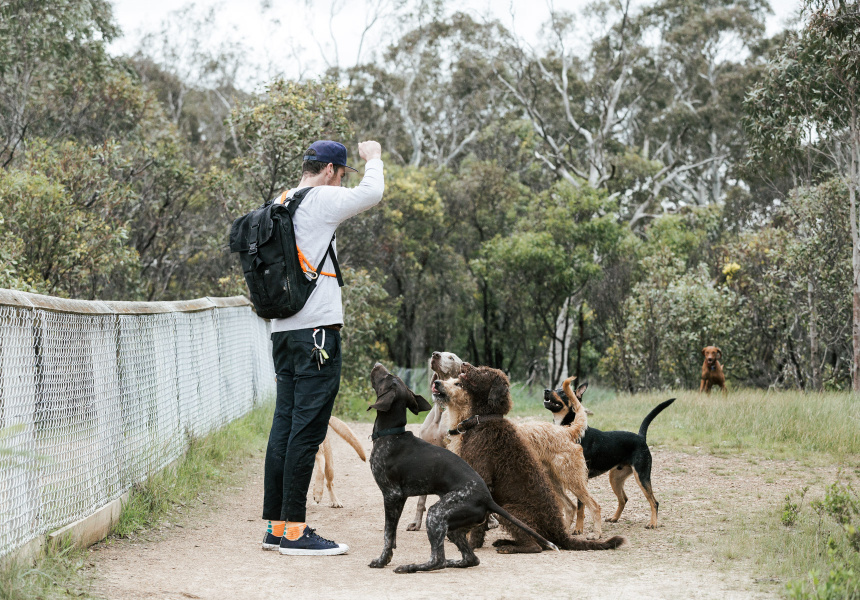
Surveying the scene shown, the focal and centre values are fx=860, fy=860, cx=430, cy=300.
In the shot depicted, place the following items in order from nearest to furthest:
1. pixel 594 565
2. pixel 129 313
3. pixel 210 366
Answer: pixel 594 565, pixel 129 313, pixel 210 366

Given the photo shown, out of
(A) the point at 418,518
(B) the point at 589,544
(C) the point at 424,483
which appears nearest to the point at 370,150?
(C) the point at 424,483

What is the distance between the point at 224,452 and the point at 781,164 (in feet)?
48.8

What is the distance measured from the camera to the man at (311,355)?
4.95m

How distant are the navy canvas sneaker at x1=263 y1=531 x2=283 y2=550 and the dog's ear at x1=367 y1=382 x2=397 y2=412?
40.9 inches

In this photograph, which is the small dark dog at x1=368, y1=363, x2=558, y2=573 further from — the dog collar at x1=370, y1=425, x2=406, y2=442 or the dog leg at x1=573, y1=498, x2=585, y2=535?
the dog leg at x1=573, y1=498, x2=585, y2=535

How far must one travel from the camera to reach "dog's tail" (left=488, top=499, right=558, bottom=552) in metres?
4.70

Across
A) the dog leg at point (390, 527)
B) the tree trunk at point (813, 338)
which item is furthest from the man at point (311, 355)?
the tree trunk at point (813, 338)

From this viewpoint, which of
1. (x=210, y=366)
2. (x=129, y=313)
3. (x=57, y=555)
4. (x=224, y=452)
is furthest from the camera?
(x=210, y=366)

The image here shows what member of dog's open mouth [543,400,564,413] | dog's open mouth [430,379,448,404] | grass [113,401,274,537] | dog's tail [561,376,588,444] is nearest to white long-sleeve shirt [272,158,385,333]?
dog's open mouth [430,379,448,404]

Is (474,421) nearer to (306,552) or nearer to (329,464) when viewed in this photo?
(306,552)

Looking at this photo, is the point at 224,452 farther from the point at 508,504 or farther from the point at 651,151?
the point at 651,151

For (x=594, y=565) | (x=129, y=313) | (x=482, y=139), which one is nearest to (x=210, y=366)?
(x=129, y=313)

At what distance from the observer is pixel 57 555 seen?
4273 mm

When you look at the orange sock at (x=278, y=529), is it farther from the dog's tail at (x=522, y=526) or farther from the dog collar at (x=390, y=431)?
the dog's tail at (x=522, y=526)
